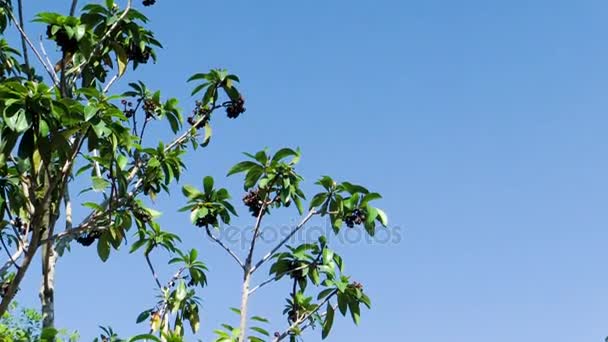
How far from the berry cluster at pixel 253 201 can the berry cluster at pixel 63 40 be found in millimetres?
1479

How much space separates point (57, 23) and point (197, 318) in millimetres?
2378

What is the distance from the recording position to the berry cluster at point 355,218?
5.23m

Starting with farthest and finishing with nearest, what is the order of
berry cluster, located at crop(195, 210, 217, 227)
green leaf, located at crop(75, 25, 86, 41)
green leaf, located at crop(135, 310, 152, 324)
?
green leaf, located at crop(135, 310, 152, 324)
berry cluster, located at crop(195, 210, 217, 227)
green leaf, located at crop(75, 25, 86, 41)

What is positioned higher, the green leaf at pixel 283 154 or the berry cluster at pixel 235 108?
the berry cluster at pixel 235 108

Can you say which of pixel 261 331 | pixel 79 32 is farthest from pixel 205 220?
pixel 79 32

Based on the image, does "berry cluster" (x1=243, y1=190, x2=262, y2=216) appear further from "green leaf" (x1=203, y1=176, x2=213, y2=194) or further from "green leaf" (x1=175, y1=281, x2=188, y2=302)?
"green leaf" (x1=175, y1=281, x2=188, y2=302)

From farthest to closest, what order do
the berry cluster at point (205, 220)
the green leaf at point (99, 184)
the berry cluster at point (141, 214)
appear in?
the berry cluster at point (205, 220), the berry cluster at point (141, 214), the green leaf at point (99, 184)

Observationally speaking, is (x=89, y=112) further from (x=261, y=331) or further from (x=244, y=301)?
(x=261, y=331)

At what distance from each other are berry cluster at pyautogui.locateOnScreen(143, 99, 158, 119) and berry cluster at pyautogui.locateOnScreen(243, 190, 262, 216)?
3.05 feet

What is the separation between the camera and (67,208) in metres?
5.17

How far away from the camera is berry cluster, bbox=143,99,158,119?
557 cm

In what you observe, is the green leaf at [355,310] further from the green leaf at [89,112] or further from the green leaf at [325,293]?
the green leaf at [89,112]

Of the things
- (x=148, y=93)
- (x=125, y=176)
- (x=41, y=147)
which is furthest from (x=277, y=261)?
(x=41, y=147)

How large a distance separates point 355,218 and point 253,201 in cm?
69
